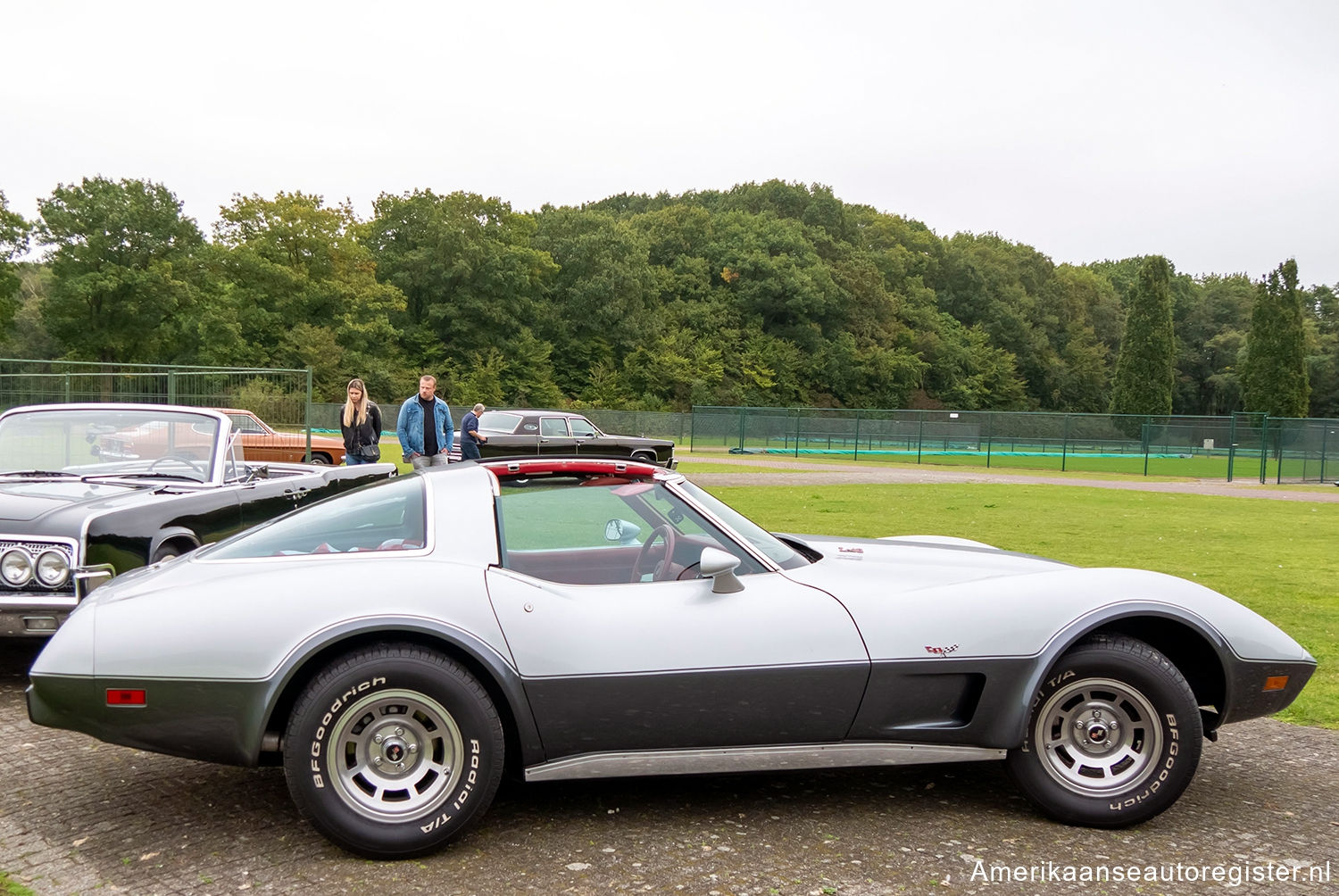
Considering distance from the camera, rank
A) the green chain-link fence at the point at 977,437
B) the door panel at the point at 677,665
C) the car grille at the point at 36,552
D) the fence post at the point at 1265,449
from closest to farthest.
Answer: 1. the door panel at the point at 677,665
2. the car grille at the point at 36,552
3. the fence post at the point at 1265,449
4. the green chain-link fence at the point at 977,437

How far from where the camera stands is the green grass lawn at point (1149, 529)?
8.14 meters

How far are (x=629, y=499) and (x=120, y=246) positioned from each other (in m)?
61.7

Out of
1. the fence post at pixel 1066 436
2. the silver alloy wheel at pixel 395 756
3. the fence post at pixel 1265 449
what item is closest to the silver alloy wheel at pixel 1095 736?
the silver alloy wheel at pixel 395 756

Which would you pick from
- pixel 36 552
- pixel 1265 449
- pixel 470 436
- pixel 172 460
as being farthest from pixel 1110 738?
pixel 1265 449

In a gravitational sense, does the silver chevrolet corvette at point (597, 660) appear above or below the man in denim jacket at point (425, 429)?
below

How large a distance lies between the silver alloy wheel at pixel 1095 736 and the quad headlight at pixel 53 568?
4476 mm

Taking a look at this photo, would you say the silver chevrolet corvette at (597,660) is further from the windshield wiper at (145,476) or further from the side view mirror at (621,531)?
the windshield wiper at (145,476)

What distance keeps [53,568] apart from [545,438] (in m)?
18.3

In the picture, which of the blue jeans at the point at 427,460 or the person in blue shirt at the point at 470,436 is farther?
the person in blue shirt at the point at 470,436

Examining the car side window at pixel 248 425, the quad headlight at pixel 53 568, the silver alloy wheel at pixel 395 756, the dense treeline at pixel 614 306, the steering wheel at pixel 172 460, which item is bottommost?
the silver alloy wheel at pixel 395 756

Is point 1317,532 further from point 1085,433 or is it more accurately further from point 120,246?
point 120,246

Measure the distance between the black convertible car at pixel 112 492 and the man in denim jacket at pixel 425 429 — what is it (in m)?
3.45

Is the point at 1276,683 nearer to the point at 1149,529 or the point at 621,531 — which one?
the point at 621,531

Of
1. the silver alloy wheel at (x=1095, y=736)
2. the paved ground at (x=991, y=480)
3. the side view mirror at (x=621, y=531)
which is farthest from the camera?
the paved ground at (x=991, y=480)
